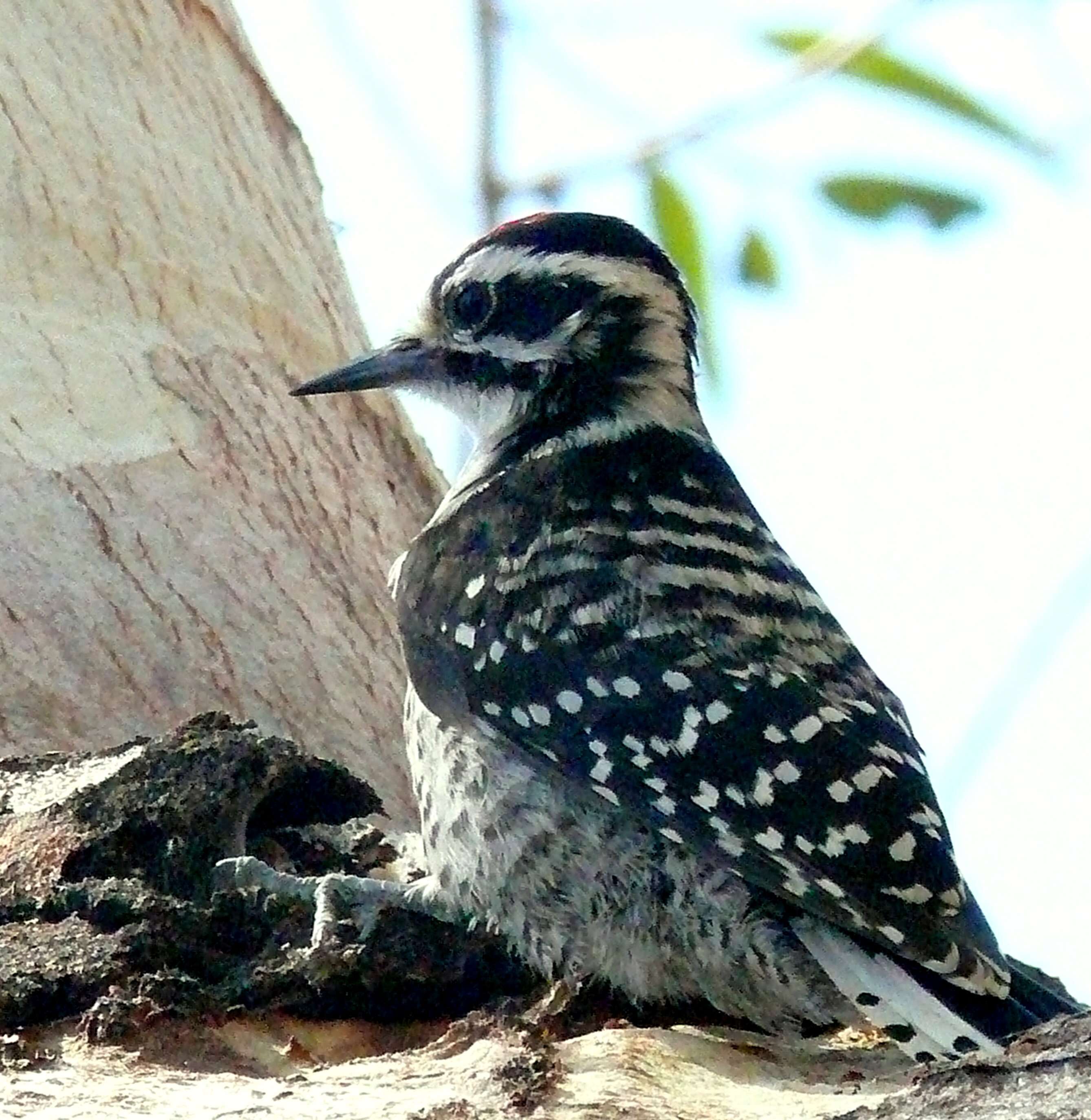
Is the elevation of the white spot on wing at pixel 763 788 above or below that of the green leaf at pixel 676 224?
below

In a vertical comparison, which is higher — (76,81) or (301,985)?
(76,81)

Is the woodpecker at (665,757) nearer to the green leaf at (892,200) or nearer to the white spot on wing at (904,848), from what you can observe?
the white spot on wing at (904,848)

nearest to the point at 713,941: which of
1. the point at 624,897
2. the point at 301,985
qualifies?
the point at 624,897

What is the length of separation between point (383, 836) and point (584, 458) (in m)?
0.60

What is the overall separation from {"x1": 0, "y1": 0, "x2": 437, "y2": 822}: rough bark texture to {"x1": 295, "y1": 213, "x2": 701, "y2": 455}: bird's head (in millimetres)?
245

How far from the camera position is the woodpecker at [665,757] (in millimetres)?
2074

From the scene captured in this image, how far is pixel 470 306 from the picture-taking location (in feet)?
9.61

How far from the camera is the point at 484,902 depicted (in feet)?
7.68

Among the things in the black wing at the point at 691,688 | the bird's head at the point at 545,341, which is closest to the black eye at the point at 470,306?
the bird's head at the point at 545,341

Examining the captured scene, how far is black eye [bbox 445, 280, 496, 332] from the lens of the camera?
2908 mm

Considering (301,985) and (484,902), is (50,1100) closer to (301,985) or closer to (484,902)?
(301,985)

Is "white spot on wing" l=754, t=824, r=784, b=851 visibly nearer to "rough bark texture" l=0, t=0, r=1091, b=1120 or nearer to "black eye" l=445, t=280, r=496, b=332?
"rough bark texture" l=0, t=0, r=1091, b=1120

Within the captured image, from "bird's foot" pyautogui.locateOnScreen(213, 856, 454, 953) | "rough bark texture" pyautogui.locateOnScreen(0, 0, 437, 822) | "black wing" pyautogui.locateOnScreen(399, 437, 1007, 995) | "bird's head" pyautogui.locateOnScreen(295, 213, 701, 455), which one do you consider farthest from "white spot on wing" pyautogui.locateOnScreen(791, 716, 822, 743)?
"rough bark texture" pyautogui.locateOnScreen(0, 0, 437, 822)

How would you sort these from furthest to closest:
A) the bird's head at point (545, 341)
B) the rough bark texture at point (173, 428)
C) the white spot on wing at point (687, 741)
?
the bird's head at point (545, 341), the rough bark texture at point (173, 428), the white spot on wing at point (687, 741)
